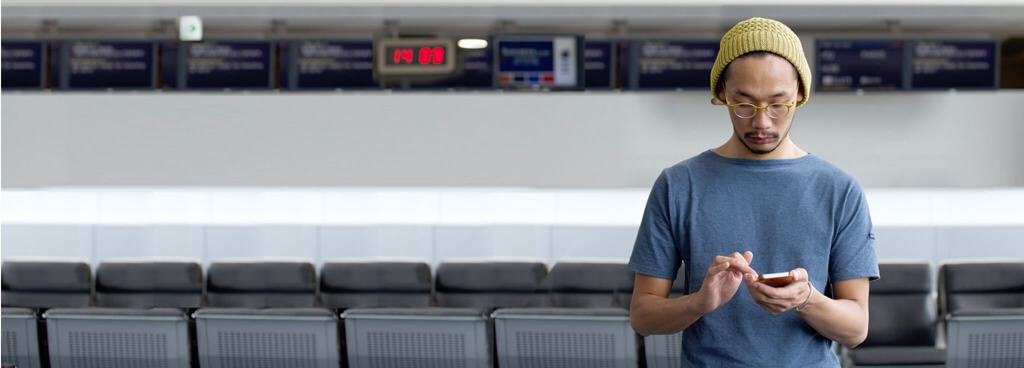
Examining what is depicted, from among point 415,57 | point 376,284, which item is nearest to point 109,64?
point 415,57

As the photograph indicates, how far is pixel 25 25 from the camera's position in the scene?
26.8 ft

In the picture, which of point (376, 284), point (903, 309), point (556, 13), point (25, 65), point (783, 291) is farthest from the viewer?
point (25, 65)

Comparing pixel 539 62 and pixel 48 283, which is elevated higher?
pixel 539 62

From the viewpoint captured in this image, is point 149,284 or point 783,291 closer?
point 783,291

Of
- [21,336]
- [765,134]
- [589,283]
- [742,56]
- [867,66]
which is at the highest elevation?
[867,66]

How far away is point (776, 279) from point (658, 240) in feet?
0.71

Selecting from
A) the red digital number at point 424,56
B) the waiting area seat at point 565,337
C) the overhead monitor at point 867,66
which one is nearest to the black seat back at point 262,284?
the waiting area seat at point 565,337

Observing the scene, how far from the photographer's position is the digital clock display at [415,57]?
294 inches

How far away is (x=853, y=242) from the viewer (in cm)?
120

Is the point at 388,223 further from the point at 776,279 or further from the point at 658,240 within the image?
the point at 776,279

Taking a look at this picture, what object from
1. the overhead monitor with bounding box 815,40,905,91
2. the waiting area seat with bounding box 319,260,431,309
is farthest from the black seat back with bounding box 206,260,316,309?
the overhead monitor with bounding box 815,40,905,91

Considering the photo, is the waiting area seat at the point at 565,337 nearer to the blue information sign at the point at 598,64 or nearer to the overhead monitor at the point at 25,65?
the blue information sign at the point at 598,64

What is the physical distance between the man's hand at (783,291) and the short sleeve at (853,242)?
0.14 metres

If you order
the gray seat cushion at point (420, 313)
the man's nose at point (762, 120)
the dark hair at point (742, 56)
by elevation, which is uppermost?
the dark hair at point (742, 56)
